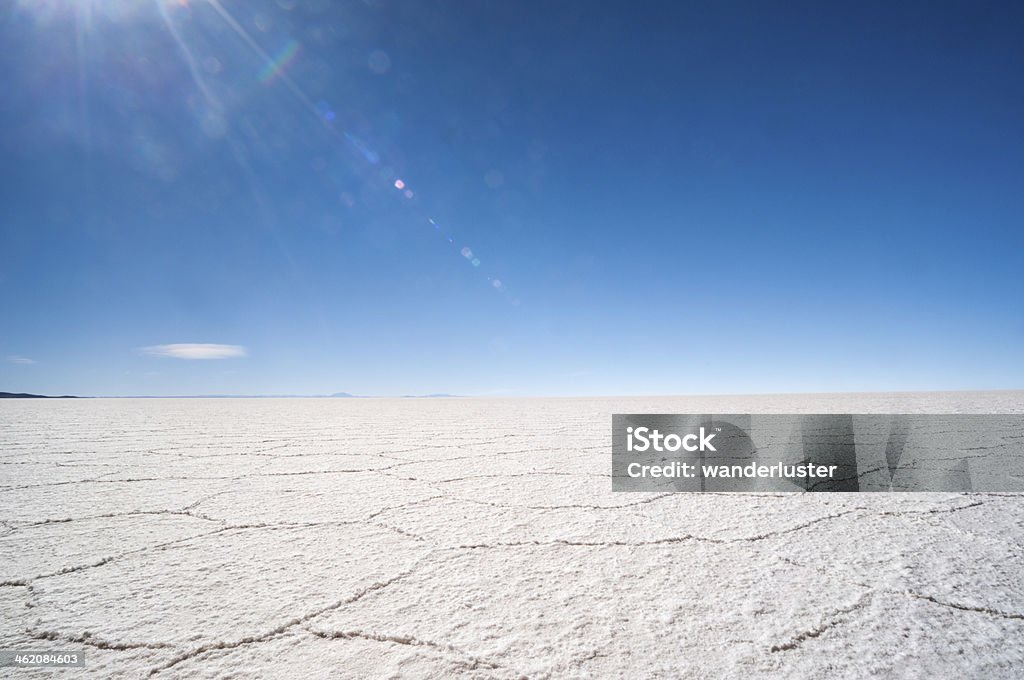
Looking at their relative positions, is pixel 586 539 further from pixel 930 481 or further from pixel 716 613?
pixel 930 481

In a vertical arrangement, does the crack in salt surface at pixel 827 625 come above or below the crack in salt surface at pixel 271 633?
above

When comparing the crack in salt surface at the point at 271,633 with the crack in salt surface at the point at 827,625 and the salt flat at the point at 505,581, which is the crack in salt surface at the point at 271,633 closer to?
the salt flat at the point at 505,581

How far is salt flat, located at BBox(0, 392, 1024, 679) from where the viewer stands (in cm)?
59

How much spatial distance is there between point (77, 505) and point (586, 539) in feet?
4.61

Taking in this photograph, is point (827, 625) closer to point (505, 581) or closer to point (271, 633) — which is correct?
point (505, 581)

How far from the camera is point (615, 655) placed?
0.59 metres

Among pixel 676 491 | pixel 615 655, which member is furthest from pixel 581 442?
pixel 615 655

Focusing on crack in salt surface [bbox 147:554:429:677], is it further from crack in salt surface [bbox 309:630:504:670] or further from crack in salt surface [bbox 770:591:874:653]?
crack in salt surface [bbox 770:591:874:653]

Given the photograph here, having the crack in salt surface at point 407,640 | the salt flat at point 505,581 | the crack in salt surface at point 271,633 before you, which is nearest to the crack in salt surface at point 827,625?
the salt flat at point 505,581

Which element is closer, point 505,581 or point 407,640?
point 407,640

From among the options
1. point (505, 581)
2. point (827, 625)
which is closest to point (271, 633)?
point (505, 581)

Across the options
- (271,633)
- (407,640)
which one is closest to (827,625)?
(407,640)

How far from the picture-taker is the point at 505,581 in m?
0.81

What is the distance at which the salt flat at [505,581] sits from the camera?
59 cm
